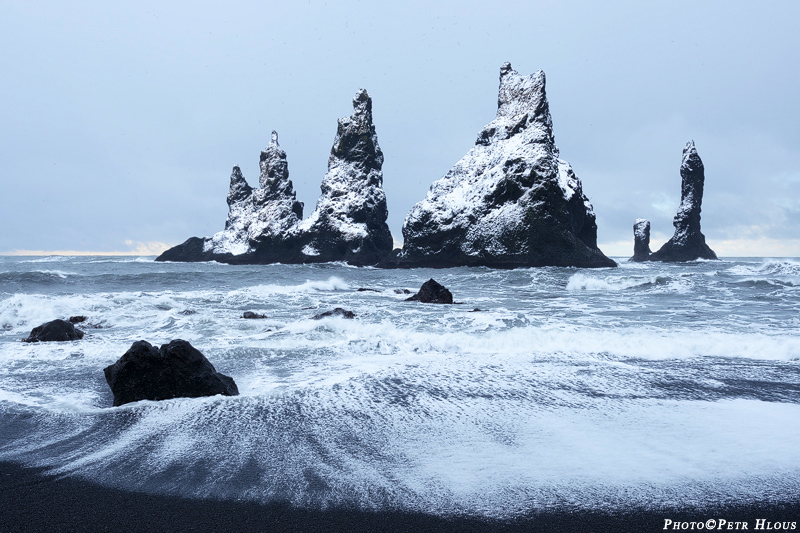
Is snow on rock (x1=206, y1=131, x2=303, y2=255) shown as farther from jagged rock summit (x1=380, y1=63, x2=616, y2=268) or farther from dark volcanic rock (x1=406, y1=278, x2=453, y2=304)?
dark volcanic rock (x1=406, y1=278, x2=453, y2=304)

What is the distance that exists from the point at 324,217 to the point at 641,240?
205ft

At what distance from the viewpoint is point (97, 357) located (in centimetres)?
704

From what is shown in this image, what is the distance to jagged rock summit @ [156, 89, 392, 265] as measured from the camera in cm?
6525

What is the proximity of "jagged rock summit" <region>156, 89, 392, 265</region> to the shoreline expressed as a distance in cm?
5864

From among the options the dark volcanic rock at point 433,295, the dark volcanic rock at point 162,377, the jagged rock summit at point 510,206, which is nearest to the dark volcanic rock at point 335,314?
the dark volcanic rock at point 433,295

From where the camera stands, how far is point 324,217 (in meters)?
66.6

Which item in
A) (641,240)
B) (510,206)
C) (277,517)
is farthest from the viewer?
(641,240)

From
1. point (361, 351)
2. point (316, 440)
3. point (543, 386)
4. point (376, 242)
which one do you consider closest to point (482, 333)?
point (361, 351)

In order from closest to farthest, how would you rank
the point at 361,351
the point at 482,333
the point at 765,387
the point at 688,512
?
1. the point at 688,512
2. the point at 765,387
3. the point at 361,351
4. the point at 482,333

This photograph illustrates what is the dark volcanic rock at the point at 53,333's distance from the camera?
8.31m

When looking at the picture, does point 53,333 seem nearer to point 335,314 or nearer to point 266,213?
point 335,314

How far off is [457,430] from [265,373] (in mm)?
3237

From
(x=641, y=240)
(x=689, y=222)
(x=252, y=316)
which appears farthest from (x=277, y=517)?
(x=641, y=240)

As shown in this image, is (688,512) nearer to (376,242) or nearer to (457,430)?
(457,430)
